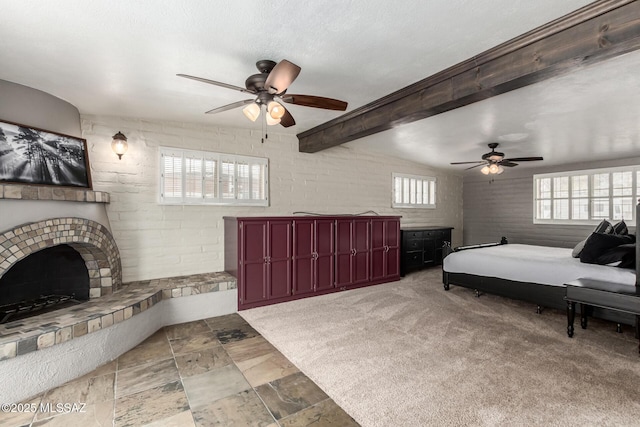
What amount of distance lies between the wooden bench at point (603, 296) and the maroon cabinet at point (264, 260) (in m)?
3.41

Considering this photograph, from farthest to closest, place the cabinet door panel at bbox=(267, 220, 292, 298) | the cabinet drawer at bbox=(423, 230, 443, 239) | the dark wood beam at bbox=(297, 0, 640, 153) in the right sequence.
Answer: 1. the cabinet drawer at bbox=(423, 230, 443, 239)
2. the cabinet door panel at bbox=(267, 220, 292, 298)
3. the dark wood beam at bbox=(297, 0, 640, 153)

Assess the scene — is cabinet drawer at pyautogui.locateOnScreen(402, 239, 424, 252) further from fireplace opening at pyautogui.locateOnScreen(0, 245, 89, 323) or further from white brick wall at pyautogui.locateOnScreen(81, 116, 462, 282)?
fireplace opening at pyautogui.locateOnScreen(0, 245, 89, 323)

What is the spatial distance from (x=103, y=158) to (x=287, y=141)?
8.63 ft

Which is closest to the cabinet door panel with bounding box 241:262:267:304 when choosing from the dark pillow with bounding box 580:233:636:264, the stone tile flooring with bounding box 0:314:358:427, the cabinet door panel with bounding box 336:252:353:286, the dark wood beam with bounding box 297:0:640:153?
the stone tile flooring with bounding box 0:314:358:427

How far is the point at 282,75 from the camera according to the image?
2.18 meters

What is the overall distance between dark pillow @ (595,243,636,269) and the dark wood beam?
2.55 m

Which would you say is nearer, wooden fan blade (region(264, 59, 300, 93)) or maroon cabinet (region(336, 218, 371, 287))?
wooden fan blade (region(264, 59, 300, 93))

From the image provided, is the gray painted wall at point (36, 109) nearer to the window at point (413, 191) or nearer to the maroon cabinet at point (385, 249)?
the maroon cabinet at point (385, 249)

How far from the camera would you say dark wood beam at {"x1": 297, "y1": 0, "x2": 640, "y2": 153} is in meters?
1.83

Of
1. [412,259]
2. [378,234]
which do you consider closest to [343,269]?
[378,234]

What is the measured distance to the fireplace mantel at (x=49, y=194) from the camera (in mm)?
2582

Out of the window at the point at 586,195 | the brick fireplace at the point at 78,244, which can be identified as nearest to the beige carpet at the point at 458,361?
the brick fireplace at the point at 78,244

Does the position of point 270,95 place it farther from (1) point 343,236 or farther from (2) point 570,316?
(2) point 570,316

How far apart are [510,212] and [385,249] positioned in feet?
13.1
